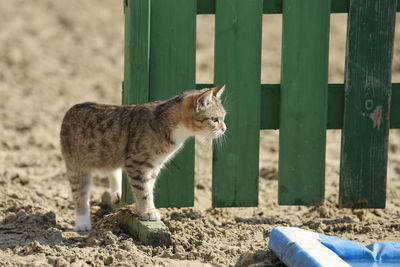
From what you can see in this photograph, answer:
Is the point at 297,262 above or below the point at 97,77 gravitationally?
below

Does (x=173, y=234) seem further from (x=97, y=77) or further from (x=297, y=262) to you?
(x=97, y=77)

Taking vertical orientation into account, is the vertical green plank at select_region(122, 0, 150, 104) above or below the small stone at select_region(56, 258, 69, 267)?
above

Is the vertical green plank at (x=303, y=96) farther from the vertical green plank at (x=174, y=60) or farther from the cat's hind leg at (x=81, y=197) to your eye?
the cat's hind leg at (x=81, y=197)

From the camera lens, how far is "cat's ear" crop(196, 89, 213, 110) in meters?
5.84

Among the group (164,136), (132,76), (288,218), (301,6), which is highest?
(301,6)

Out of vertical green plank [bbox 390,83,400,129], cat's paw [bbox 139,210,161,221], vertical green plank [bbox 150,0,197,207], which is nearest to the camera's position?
cat's paw [bbox 139,210,161,221]

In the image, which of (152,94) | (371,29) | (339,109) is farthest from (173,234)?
(371,29)

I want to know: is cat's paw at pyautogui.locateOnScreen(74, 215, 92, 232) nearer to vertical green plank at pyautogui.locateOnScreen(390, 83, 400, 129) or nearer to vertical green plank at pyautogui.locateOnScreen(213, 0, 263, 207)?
vertical green plank at pyautogui.locateOnScreen(213, 0, 263, 207)

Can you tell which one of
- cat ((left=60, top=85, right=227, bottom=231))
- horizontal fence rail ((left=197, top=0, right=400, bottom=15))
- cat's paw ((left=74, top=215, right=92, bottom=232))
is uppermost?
horizontal fence rail ((left=197, top=0, right=400, bottom=15))

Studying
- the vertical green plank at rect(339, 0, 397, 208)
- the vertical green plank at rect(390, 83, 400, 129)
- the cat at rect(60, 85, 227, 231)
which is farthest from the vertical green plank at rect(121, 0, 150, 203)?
the vertical green plank at rect(390, 83, 400, 129)

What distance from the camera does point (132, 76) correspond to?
20.4 ft

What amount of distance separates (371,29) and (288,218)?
5.11 feet

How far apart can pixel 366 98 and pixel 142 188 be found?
6.00ft

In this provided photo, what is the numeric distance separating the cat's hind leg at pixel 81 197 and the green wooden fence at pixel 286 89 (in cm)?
31
